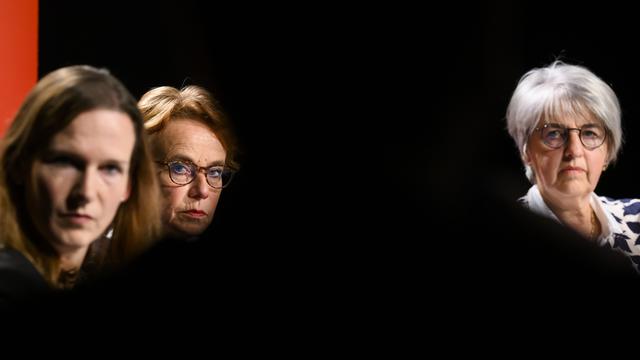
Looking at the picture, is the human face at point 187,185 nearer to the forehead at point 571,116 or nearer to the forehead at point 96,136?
the forehead at point 96,136

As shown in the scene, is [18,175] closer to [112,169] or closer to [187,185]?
[112,169]

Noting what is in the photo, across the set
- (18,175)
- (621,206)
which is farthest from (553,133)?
(18,175)

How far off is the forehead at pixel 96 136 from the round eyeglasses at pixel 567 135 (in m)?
1.40

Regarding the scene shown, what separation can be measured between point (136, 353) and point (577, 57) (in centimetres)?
178

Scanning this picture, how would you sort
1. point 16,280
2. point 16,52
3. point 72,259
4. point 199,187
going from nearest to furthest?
point 16,280
point 72,259
point 16,52
point 199,187

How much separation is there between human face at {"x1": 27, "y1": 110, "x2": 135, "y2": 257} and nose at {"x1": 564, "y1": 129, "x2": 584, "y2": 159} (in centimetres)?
145

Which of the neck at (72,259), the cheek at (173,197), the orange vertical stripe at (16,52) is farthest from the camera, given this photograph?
the cheek at (173,197)

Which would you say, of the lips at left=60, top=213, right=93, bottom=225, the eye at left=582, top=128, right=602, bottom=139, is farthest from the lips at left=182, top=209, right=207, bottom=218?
the eye at left=582, top=128, right=602, bottom=139

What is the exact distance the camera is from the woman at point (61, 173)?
1821mm

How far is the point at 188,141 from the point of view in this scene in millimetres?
2518

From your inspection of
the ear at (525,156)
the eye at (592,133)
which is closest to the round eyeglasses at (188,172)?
the ear at (525,156)

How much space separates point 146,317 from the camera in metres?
2.05

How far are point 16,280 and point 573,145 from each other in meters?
1.72

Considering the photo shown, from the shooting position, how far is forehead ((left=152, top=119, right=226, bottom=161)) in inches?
98.7
